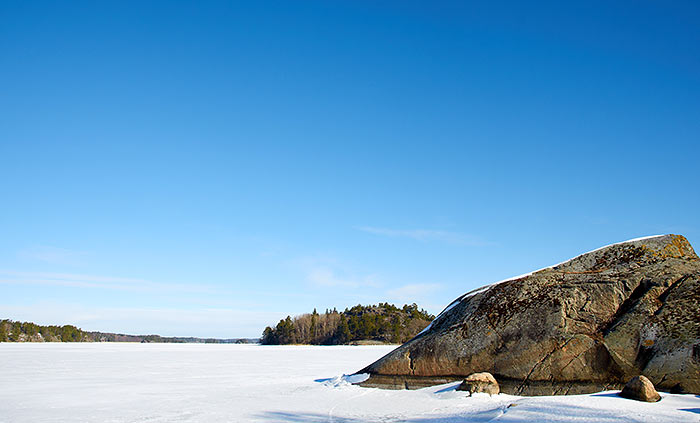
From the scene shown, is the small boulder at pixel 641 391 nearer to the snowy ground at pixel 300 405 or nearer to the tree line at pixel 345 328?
the snowy ground at pixel 300 405

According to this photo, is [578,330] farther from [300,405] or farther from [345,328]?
[345,328]

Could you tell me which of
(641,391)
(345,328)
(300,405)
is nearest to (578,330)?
(641,391)

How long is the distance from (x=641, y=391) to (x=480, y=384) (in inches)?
114

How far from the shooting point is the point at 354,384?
1207cm

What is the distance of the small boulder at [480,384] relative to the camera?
9.62 meters

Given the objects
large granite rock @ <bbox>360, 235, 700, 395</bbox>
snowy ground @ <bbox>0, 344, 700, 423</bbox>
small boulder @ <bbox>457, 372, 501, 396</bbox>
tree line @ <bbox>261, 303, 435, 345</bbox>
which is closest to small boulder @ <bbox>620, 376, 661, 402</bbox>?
snowy ground @ <bbox>0, 344, 700, 423</bbox>

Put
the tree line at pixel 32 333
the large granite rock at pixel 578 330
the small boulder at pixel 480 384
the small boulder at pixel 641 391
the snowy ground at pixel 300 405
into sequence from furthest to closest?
the tree line at pixel 32 333 → the small boulder at pixel 480 384 → the large granite rock at pixel 578 330 → the small boulder at pixel 641 391 → the snowy ground at pixel 300 405

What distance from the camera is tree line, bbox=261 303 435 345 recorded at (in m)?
119

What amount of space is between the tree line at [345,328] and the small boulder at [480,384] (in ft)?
356

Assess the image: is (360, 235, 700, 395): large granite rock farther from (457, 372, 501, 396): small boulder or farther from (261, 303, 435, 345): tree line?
(261, 303, 435, 345): tree line

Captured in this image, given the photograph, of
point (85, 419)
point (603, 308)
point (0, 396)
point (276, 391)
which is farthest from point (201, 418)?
point (603, 308)

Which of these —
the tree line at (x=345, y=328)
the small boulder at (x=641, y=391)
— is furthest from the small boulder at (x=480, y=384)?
the tree line at (x=345, y=328)

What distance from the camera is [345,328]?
4779 inches

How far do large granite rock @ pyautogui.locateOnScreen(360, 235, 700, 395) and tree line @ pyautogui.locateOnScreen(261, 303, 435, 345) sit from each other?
10692cm
